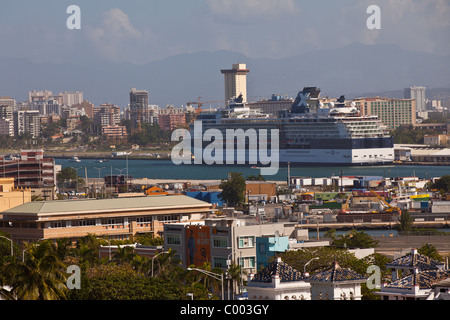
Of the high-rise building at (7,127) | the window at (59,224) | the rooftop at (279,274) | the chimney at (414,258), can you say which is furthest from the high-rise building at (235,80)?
the rooftop at (279,274)

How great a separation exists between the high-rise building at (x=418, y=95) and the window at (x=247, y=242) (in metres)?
167

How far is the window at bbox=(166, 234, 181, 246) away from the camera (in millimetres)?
21984

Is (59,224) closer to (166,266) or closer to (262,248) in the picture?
(262,248)

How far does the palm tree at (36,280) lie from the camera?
1324 cm

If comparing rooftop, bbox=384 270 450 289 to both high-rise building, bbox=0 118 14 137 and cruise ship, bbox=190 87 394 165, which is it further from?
high-rise building, bbox=0 118 14 137

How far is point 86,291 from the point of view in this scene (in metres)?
14.8

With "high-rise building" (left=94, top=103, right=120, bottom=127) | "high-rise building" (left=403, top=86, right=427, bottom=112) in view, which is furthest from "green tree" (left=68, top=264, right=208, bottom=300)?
"high-rise building" (left=403, top=86, right=427, bottom=112)

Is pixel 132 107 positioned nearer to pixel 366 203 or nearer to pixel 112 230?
pixel 366 203

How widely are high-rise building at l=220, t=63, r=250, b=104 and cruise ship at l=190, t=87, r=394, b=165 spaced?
5235 cm

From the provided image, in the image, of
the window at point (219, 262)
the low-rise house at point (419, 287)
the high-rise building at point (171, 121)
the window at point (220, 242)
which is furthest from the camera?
the high-rise building at point (171, 121)

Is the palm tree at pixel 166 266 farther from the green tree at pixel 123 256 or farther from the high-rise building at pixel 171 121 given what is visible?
the high-rise building at pixel 171 121

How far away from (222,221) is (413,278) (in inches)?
335

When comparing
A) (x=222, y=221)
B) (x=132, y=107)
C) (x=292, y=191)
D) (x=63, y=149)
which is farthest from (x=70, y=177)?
(x=132, y=107)

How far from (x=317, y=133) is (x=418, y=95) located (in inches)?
3881
